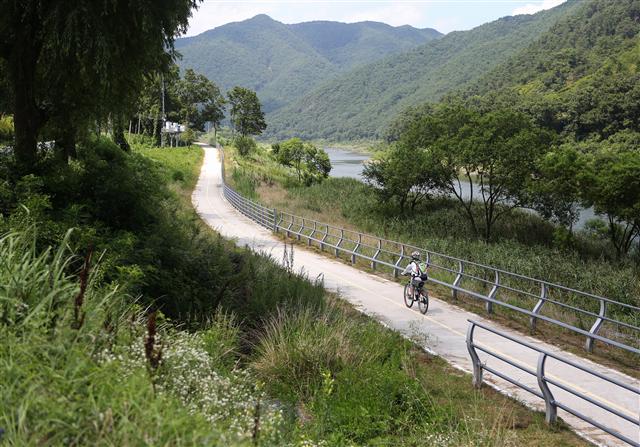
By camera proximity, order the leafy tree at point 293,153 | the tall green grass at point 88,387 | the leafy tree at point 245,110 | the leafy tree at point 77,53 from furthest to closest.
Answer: the leafy tree at point 245,110
the leafy tree at point 293,153
the leafy tree at point 77,53
the tall green grass at point 88,387

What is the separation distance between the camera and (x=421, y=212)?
43.5m

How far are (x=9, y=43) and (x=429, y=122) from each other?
32166 millimetres

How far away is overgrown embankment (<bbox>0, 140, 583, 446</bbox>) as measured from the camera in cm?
302

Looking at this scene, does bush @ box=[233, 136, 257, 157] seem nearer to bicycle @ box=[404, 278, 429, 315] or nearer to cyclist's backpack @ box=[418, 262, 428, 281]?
bicycle @ box=[404, 278, 429, 315]

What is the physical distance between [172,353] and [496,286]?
10824 millimetres

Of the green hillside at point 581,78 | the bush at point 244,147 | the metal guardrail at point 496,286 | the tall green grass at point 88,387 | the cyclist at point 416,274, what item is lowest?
the bush at point 244,147

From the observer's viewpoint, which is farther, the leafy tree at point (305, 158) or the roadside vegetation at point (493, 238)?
the leafy tree at point (305, 158)

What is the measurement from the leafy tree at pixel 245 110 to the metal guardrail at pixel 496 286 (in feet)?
259

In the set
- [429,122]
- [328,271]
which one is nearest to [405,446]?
[328,271]

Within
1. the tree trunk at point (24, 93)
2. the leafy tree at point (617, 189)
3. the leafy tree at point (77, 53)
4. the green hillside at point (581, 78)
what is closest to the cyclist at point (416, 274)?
the leafy tree at point (77, 53)

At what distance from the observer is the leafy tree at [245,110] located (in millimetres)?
109000

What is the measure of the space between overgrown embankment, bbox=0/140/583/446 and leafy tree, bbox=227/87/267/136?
323 feet

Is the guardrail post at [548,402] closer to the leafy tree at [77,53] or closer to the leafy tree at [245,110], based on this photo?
the leafy tree at [77,53]

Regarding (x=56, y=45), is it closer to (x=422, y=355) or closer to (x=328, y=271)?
(x=422, y=355)
